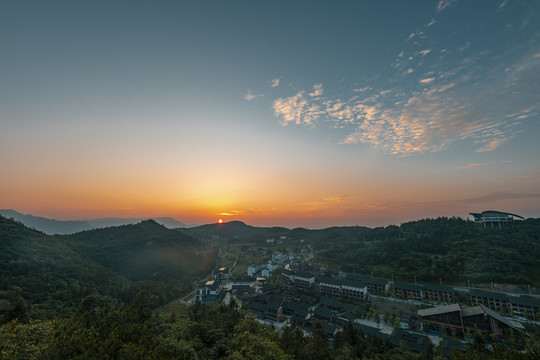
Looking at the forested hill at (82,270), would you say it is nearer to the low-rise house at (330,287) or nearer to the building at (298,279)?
the building at (298,279)

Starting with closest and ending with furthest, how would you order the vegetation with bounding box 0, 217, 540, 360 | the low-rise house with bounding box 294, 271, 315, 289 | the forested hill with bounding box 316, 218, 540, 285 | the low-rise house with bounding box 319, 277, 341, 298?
the vegetation with bounding box 0, 217, 540, 360
the low-rise house with bounding box 319, 277, 341, 298
the forested hill with bounding box 316, 218, 540, 285
the low-rise house with bounding box 294, 271, 315, 289

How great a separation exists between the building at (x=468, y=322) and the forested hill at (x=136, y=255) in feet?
198

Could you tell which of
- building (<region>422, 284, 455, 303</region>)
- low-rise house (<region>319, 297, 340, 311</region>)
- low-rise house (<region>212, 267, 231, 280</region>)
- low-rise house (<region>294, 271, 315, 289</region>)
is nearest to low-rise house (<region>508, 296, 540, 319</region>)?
building (<region>422, 284, 455, 303</region>)

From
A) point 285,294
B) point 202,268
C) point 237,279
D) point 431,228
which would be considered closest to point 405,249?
point 431,228

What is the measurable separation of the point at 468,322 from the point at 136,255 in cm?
8469

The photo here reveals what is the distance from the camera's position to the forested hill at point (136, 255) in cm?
Result: 6731

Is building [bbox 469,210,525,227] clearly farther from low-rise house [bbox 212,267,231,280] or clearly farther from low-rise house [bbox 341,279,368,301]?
low-rise house [bbox 212,267,231,280]

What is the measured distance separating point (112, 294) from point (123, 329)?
47.1 metres

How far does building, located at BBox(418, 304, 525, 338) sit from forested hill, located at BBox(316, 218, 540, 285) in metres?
22.3

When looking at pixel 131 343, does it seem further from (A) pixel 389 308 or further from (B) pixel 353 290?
(B) pixel 353 290

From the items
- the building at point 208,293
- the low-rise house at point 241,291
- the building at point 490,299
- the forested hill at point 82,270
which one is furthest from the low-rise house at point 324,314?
the forested hill at point 82,270

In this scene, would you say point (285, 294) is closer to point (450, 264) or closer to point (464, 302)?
point (464, 302)

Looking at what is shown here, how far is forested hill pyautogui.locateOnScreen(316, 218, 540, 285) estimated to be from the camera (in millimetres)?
57000

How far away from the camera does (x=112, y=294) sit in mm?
49344
